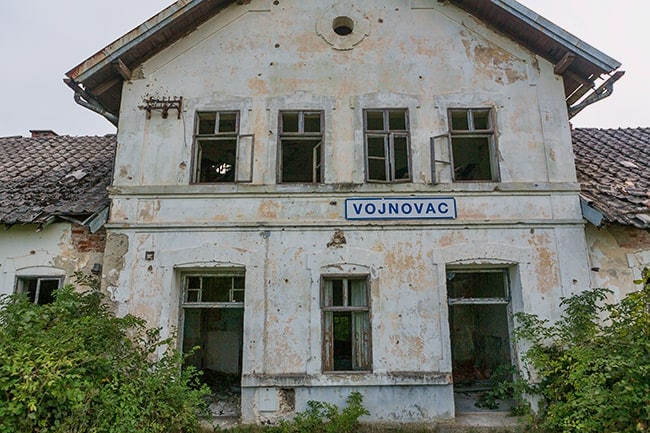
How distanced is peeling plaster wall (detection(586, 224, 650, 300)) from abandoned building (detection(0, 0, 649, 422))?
4 cm

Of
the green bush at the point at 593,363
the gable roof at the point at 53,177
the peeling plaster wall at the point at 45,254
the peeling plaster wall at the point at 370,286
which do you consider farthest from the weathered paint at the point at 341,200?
the gable roof at the point at 53,177

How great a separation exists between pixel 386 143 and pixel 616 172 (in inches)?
186

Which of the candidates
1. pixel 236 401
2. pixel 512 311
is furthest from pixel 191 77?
pixel 512 311

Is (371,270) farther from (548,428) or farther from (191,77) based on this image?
(191,77)

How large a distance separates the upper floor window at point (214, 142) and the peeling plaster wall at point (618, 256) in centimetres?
651

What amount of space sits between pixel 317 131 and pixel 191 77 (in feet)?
8.42

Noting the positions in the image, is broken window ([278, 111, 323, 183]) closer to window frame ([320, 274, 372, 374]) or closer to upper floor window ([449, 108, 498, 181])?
window frame ([320, 274, 372, 374])

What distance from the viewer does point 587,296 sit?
7500 mm

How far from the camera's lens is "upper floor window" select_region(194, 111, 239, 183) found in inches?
338

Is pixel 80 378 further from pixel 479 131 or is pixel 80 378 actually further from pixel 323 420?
pixel 479 131

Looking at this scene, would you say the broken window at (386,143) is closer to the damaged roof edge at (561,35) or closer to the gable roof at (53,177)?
the damaged roof edge at (561,35)

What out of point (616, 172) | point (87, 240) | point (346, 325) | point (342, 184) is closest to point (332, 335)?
point (346, 325)

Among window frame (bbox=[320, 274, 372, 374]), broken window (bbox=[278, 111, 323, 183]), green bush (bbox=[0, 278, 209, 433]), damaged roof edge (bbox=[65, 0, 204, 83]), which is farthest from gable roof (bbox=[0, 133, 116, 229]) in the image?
window frame (bbox=[320, 274, 372, 374])

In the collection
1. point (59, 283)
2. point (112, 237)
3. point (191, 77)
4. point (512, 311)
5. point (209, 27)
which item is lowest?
point (512, 311)
